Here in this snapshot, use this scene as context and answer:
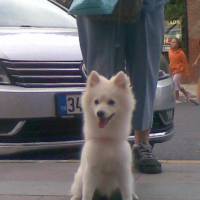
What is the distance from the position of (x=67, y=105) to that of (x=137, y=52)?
1211mm

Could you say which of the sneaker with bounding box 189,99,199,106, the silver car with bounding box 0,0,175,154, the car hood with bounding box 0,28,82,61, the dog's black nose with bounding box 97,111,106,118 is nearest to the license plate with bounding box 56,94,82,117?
the silver car with bounding box 0,0,175,154

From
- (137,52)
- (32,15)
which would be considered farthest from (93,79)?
(32,15)

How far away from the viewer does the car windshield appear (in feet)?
23.9

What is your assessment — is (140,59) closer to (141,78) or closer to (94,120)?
(141,78)

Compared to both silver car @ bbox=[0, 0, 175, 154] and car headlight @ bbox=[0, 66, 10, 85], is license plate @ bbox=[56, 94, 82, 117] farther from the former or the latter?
car headlight @ bbox=[0, 66, 10, 85]

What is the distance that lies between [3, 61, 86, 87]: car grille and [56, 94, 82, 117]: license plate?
0.58 feet

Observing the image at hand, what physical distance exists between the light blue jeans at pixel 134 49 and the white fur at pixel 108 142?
2.52ft

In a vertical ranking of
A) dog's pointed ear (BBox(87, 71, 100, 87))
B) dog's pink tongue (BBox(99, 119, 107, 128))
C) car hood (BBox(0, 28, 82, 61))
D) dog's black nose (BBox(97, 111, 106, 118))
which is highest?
dog's pointed ear (BBox(87, 71, 100, 87))

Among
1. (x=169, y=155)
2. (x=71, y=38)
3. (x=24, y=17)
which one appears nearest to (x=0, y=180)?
(x=71, y=38)

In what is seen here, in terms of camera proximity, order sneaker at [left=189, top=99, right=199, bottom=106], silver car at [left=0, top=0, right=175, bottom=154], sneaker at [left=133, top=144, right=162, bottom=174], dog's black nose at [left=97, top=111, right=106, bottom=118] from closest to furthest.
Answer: dog's black nose at [left=97, top=111, right=106, bottom=118], sneaker at [left=133, top=144, right=162, bottom=174], silver car at [left=0, top=0, right=175, bottom=154], sneaker at [left=189, top=99, right=199, bottom=106]

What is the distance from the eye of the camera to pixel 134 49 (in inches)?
196

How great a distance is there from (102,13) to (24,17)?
2951 mm

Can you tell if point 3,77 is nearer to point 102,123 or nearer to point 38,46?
point 38,46

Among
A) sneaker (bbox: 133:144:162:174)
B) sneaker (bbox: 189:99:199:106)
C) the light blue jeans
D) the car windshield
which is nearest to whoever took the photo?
the light blue jeans
